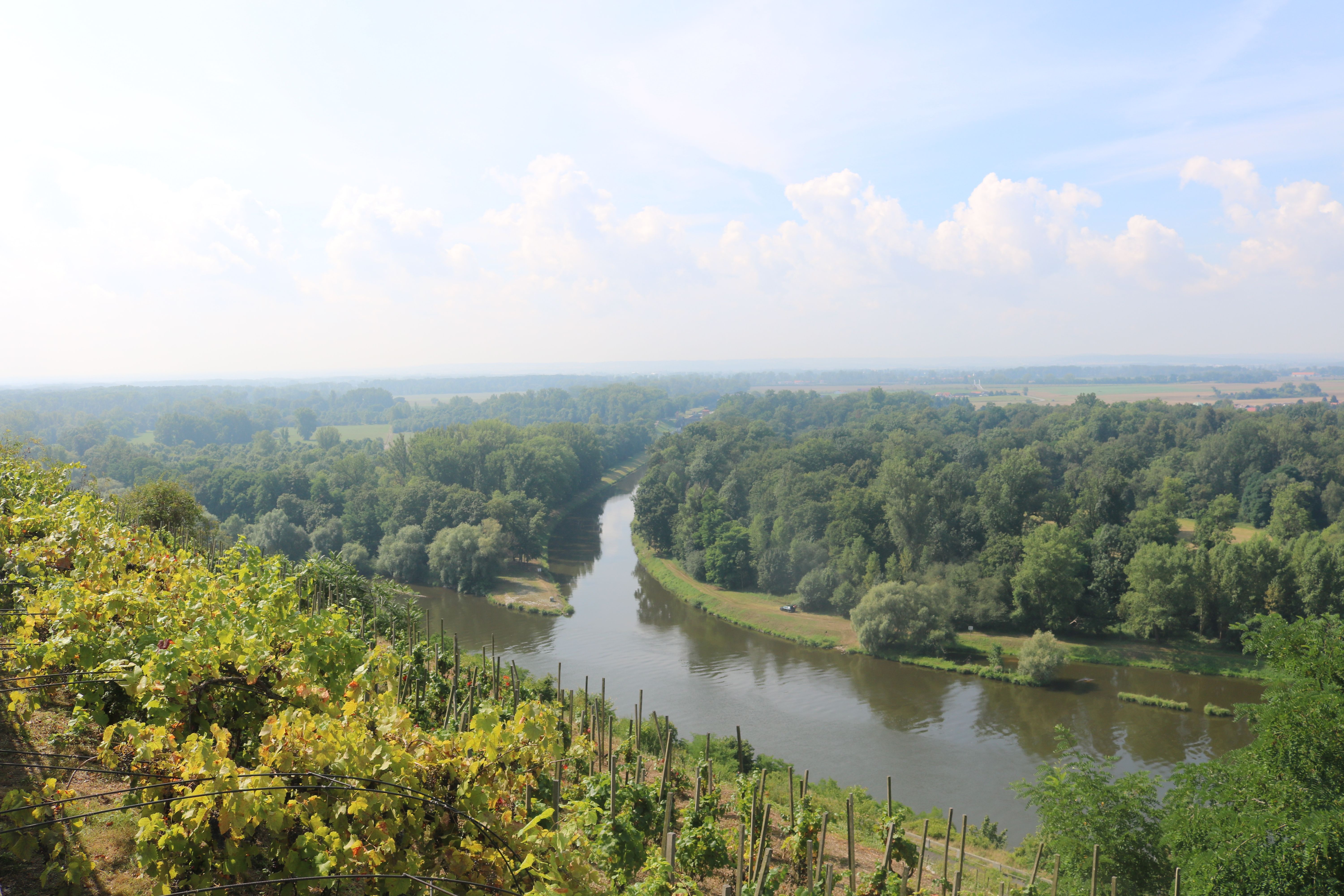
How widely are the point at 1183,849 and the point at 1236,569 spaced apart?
27.3 metres

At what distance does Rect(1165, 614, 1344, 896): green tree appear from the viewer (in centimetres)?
932

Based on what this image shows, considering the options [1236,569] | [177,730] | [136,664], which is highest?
[136,664]

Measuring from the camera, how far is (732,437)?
6788 cm

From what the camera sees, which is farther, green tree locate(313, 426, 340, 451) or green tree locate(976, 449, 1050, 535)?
green tree locate(313, 426, 340, 451)

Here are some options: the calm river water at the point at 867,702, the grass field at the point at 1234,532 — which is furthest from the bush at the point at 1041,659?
the grass field at the point at 1234,532

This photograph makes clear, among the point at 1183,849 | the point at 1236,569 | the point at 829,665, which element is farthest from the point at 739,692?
the point at 1236,569

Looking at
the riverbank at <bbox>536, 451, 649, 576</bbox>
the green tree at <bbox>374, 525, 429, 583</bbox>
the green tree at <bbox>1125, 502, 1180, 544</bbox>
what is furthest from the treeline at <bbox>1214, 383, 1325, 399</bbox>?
the green tree at <bbox>374, 525, 429, 583</bbox>

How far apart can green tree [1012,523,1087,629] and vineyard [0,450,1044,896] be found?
27973mm

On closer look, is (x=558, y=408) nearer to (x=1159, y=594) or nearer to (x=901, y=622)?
(x=901, y=622)

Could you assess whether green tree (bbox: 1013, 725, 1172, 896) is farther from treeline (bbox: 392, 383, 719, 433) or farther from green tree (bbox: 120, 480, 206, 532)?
treeline (bbox: 392, 383, 719, 433)

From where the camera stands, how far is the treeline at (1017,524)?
32125 mm

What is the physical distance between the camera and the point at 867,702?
2669cm

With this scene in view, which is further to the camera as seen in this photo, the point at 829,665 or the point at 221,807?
the point at 829,665

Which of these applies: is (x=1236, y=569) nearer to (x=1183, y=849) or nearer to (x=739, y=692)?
(x=739, y=692)
